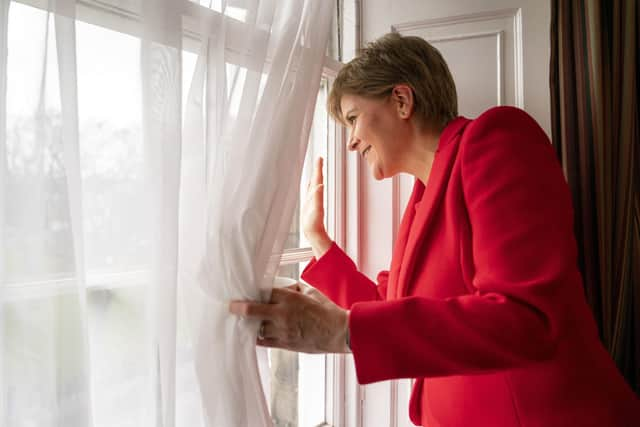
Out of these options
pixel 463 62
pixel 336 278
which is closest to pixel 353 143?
pixel 336 278

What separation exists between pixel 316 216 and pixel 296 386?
0.54m

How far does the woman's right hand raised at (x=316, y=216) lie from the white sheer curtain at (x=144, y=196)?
41cm

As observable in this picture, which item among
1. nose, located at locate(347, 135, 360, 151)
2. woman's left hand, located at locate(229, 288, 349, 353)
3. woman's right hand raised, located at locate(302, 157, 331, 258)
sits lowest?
woman's left hand, located at locate(229, 288, 349, 353)

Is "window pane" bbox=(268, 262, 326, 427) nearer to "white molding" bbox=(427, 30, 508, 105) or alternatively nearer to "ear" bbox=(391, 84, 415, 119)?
"ear" bbox=(391, 84, 415, 119)

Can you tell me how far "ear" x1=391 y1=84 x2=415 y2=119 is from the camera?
100 centimetres

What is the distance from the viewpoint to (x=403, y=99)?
1003mm

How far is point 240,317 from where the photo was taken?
741 mm

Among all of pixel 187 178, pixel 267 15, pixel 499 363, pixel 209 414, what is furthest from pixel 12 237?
pixel 499 363

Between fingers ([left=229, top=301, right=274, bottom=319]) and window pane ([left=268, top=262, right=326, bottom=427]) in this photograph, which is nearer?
fingers ([left=229, top=301, right=274, bottom=319])

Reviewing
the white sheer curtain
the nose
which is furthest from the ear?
the white sheer curtain

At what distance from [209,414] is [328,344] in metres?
0.21

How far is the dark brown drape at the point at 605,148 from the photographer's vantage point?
1.17 meters

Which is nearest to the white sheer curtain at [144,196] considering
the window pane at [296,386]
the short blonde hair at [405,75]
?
the short blonde hair at [405,75]

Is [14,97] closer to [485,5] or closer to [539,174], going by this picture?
[539,174]
